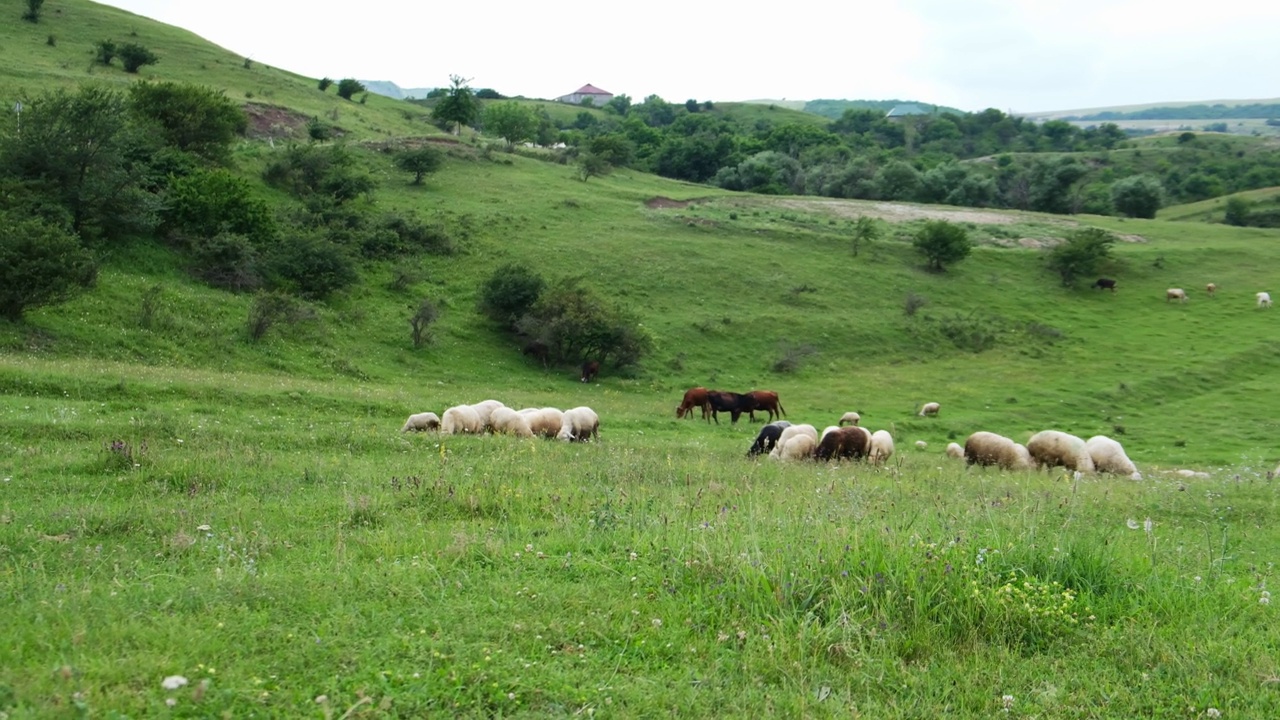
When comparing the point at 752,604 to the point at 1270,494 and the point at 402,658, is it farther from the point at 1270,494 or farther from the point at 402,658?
the point at 1270,494

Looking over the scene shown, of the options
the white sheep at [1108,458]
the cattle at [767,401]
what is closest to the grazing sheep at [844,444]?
the white sheep at [1108,458]

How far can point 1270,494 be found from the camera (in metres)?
13.8

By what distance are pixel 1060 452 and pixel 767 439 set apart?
21.9 ft

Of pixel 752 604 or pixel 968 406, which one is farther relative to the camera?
pixel 968 406

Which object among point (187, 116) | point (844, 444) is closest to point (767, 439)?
point (844, 444)

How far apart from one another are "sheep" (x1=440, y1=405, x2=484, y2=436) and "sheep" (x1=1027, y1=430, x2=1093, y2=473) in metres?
12.9

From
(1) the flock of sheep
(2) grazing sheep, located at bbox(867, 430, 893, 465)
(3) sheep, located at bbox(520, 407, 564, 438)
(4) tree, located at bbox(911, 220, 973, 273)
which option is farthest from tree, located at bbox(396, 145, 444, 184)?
(2) grazing sheep, located at bbox(867, 430, 893, 465)

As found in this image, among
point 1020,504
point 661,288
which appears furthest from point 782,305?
point 1020,504

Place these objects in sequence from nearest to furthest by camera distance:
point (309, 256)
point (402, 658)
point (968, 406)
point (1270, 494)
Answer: point (402, 658) → point (1270, 494) → point (968, 406) → point (309, 256)

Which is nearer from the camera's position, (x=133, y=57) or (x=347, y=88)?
(x=133, y=57)

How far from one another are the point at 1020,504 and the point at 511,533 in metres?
6.30

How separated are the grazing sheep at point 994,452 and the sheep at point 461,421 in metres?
11.5

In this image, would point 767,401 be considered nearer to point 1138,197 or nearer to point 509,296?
point 509,296

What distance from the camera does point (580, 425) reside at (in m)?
21.1
